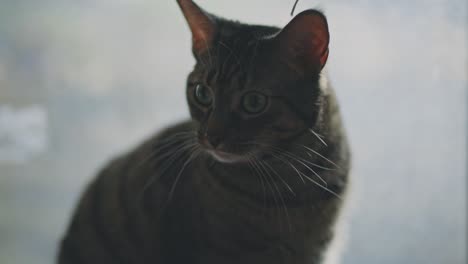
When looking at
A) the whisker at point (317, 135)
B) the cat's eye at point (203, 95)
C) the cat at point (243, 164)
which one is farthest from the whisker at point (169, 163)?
the whisker at point (317, 135)

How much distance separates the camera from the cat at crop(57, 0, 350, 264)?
96 centimetres

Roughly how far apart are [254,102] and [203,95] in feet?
0.38

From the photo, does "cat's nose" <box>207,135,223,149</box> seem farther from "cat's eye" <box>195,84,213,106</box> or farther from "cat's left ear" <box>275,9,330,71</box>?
"cat's left ear" <box>275,9,330,71</box>

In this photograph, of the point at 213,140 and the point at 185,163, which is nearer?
the point at 213,140

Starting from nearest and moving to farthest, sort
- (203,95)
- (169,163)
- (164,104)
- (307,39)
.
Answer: (307,39) → (203,95) → (169,163) → (164,104)

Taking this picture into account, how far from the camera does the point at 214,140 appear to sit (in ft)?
3.15

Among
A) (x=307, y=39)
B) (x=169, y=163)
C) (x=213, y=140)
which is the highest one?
(x=307, y=39)

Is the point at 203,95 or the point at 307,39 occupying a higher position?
the point at 307,39

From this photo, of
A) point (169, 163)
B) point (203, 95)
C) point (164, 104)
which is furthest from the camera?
point (164, 104)

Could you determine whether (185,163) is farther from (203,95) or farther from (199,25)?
(199,25)

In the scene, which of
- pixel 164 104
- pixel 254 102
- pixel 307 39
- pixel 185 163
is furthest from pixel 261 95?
pixel 164 104

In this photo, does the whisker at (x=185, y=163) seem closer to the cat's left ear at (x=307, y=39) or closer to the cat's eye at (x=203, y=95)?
the cat's eye at (x=203, y=95)

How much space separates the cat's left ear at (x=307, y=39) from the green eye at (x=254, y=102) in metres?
0.08

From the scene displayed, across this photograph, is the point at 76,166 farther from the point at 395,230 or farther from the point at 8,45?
the point at 395,230
